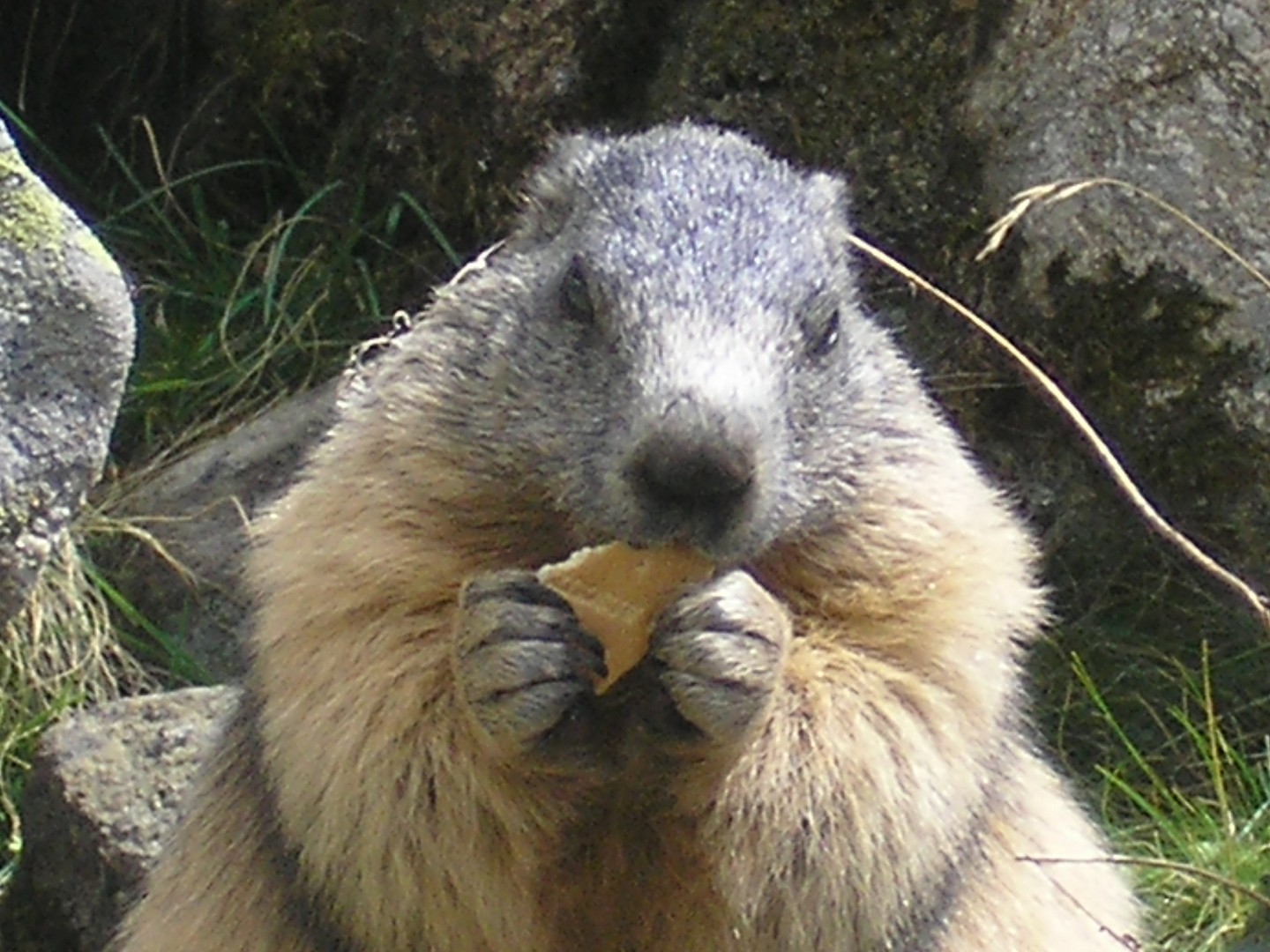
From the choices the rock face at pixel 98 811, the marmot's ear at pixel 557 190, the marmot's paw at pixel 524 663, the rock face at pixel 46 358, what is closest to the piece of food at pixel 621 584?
the marmot's paw at pixel 524 663

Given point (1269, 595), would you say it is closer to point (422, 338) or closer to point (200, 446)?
point (422, 338)

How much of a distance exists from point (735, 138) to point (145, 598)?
260 centimetres

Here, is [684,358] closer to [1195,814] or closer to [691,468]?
[691,468]

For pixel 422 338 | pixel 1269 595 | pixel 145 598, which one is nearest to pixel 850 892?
pixel 422 338

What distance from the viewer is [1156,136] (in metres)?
4.71

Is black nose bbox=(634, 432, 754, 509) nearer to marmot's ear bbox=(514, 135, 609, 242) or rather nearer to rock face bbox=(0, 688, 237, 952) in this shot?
marmot's ear bbox=(514, 135, 609, 242)

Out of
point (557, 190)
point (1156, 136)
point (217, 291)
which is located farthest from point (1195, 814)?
point (217, 291)

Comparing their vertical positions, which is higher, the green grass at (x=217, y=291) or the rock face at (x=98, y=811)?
the green grass at (x=217, y=291)

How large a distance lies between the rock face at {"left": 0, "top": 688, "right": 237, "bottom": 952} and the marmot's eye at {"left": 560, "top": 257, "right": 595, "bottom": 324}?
67.7 inches

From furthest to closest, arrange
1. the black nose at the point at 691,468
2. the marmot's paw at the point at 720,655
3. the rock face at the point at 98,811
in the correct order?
the rock face at the point at 98,811 < the marmot's paw at the point at 720,655 < the black nose at the point at 691,468

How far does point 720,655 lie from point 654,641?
0.37 feet

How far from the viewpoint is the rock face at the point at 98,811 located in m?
4.62

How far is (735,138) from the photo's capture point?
358 cm

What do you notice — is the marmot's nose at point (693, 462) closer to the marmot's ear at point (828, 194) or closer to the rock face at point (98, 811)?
the marmot's ear at point (828, 194)
